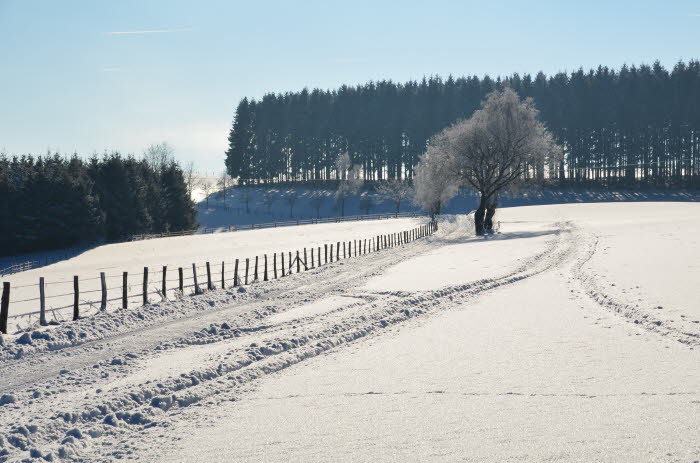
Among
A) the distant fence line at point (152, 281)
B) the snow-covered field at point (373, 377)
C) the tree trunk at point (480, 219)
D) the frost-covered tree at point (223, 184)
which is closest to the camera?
the snow-covered field at point (373, 377)

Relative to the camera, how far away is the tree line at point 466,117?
106 meters

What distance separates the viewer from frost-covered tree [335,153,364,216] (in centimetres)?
10994

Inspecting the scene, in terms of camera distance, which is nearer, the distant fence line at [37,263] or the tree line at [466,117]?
the distant fence line at [37,263]

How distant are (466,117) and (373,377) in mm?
117264

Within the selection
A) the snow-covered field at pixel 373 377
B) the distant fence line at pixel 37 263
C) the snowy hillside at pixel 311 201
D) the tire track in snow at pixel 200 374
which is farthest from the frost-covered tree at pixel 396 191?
the tire track in snow at pixel 200 374

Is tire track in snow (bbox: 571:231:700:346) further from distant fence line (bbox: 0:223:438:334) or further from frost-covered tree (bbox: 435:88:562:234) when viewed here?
frost-covered tree (bbox: 435:88:562:234)

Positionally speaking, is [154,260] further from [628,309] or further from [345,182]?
[345,182]

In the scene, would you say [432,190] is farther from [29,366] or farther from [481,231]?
[29,366]

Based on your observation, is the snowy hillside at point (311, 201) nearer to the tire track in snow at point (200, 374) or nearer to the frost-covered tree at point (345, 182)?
the frost-covered tree at point (345, 182)

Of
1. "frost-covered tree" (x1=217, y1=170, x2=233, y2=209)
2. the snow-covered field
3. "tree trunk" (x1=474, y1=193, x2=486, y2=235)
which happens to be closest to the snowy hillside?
"frost-covered tree" (x1=217, y1=170, x2=233, y2=209)

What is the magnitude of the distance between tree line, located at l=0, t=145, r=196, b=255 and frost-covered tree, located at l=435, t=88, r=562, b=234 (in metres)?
33.8

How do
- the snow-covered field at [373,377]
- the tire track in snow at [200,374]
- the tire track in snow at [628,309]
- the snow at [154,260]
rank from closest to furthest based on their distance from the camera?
the snow-covered field at [373,377]
the tire track in snow at [200,374]
the tire track in snow at [628,309]
the snow at [154,260]

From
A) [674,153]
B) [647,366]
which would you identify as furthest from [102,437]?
[674,153]

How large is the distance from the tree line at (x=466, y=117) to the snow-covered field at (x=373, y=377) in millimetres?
85804
